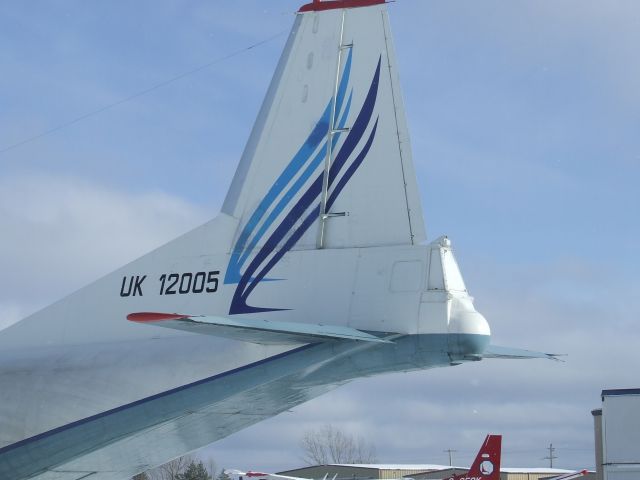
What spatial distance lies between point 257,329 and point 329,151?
4.15 meters

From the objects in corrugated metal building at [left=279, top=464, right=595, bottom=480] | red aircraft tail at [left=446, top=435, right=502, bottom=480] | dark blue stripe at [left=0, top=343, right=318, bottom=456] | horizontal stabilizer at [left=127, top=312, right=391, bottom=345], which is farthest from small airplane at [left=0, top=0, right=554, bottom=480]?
corrugated metal building at [left=279, top=464, right=595, bottom=480]

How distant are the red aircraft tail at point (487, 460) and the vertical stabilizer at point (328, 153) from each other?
3269 cm

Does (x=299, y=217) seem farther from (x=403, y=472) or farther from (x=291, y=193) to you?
(x=403, y=472)

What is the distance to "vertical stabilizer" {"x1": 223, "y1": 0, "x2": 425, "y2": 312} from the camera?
14.5 m

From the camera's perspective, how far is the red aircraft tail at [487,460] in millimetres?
45500

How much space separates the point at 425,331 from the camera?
42.6 feet

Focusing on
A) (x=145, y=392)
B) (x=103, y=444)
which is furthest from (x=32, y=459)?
(x=145, y=392)

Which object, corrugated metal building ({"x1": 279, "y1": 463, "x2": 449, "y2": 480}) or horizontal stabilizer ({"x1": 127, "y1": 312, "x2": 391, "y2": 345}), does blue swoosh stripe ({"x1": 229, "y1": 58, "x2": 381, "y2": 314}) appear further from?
corrugated metal building ({"x1": 279, "y1": 463, "x2": 449, "y2": 480})

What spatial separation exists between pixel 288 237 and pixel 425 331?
118 inches

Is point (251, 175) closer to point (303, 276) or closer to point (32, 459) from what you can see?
point (303, 276)

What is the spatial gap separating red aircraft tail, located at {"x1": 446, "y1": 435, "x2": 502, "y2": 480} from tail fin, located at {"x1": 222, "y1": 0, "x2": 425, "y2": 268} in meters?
32.7

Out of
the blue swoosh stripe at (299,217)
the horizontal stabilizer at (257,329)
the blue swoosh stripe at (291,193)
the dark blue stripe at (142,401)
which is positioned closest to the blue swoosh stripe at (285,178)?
the blue swoosh stripe at (291,193)

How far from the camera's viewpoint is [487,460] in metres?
45.7

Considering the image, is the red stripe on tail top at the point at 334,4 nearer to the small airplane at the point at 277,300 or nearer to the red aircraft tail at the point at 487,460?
the small airplane at the point at 277,300
